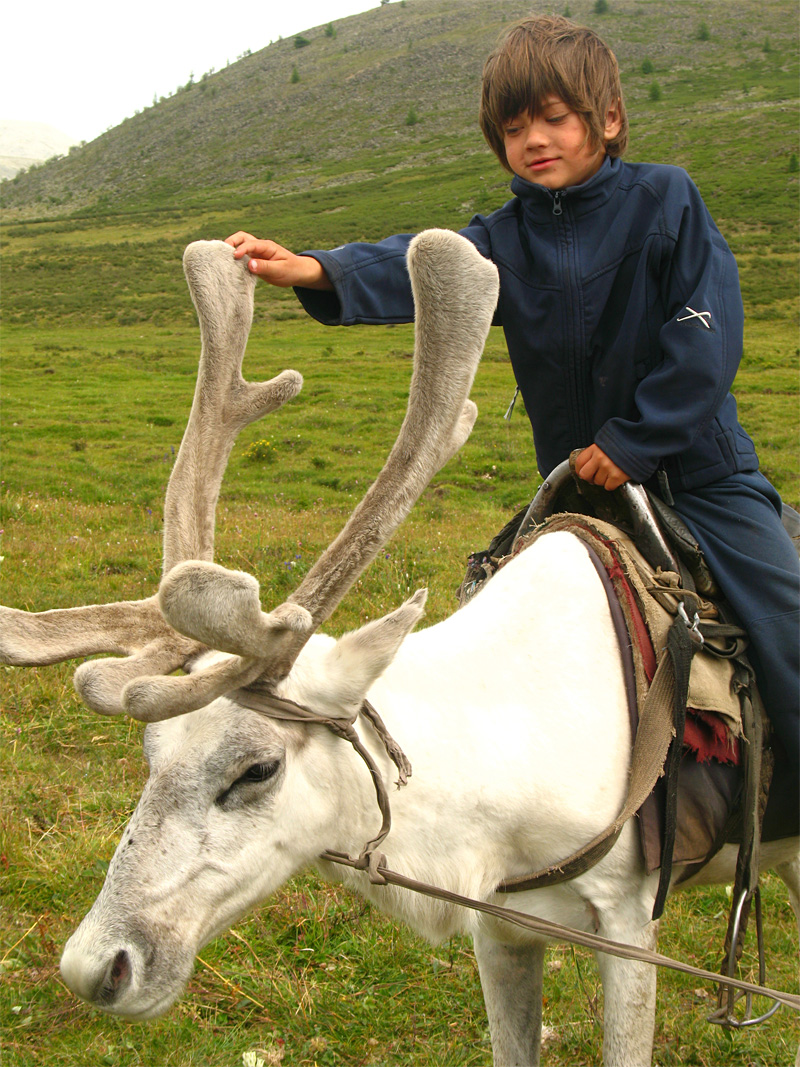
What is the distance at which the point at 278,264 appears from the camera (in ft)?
8.26

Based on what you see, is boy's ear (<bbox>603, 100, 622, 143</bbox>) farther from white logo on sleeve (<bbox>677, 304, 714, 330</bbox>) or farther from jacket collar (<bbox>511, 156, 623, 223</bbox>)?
white logo on sleeve (<bbox>677, 304, 714, 330</bbox>)

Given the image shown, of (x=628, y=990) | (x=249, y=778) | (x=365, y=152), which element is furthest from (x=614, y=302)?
(x=365, y=152)

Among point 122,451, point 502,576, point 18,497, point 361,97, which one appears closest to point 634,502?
point 502,576

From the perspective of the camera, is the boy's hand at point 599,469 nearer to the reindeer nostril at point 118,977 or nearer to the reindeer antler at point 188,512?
the reindeer antler at point 188,512

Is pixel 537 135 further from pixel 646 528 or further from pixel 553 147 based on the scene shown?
pixel 646 528

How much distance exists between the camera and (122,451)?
14.7 metres

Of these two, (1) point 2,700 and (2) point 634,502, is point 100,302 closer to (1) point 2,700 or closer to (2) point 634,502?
(1) point 2,700

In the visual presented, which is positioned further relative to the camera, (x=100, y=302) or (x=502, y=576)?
(x=100, y=302)

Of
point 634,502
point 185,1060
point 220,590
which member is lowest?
point 185,1060

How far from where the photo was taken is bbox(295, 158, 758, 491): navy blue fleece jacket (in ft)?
7.73

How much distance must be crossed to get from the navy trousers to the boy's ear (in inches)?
44.9

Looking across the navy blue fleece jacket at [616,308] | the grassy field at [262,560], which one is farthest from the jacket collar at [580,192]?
the grassy field at [262,560]

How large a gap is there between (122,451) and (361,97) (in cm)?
11422

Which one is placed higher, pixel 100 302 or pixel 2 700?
pixel 100 302
